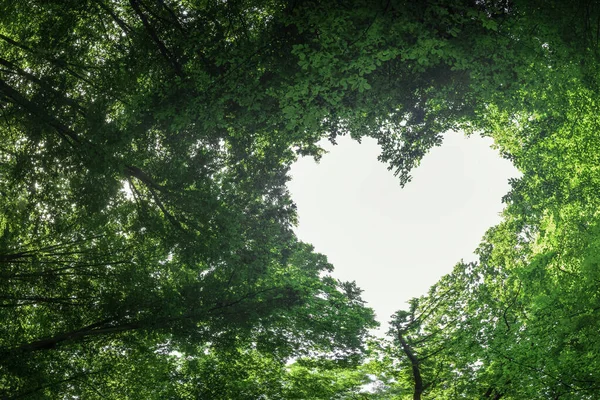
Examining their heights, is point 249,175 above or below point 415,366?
above

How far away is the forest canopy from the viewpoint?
25.3 ft

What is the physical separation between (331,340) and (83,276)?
7485 mm

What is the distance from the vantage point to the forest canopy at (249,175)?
772 cm

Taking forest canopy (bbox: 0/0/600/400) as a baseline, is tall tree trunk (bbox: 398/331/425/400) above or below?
below

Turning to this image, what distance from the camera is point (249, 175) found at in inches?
492

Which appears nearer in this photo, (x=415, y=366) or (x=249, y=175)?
(x=249, y=175)

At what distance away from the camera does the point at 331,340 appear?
13117 millimetres

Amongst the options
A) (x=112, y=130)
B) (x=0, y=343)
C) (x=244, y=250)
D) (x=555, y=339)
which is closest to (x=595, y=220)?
(x=555, y=339)

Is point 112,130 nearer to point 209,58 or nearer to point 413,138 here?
point 209,58

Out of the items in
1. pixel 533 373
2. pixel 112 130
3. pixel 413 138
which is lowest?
pixel 533 373

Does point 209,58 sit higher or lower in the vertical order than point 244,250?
higher

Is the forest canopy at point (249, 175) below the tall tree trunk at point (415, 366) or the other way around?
the other way around

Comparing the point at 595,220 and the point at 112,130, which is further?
the point at 595,220

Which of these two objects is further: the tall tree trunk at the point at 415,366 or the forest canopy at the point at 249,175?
the tall tree trunk at the point at 415,366
